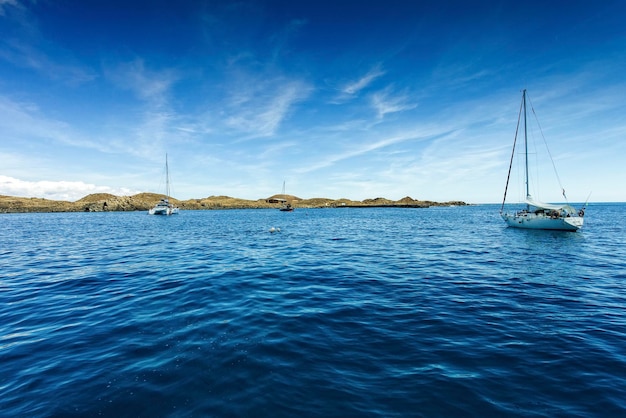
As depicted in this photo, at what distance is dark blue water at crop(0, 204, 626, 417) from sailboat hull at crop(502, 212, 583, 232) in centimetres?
2686

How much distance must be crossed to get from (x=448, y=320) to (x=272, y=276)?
1034 cm

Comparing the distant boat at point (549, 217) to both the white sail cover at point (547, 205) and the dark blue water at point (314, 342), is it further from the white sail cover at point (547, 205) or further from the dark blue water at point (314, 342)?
the dark blue water at point (314, 342)

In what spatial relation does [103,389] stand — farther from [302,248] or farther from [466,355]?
[302,248]

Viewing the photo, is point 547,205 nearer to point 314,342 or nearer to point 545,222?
point 545,222

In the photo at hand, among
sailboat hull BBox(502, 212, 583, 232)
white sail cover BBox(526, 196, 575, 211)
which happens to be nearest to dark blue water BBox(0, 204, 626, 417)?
white sail cover BBox(526, 196, 575, 211)

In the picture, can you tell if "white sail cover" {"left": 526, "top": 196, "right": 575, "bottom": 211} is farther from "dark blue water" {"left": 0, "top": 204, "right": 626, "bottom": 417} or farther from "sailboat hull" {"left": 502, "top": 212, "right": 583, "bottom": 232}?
"dark blue water" {"left": 0, "top": 204, "right": 626, "bottom": 417}

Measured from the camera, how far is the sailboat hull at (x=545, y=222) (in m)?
40.2

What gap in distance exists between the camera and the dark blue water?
6.04 metres

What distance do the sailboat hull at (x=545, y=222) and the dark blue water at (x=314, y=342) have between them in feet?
88.1

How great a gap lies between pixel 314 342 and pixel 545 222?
48.2 metres

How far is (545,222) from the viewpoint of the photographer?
138ft

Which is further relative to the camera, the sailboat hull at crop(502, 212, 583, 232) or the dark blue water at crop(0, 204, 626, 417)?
the sailboat hull at crop(502, 212, 583, 232)

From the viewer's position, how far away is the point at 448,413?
18.6 feet

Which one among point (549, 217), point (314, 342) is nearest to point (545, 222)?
point (549, 217)
